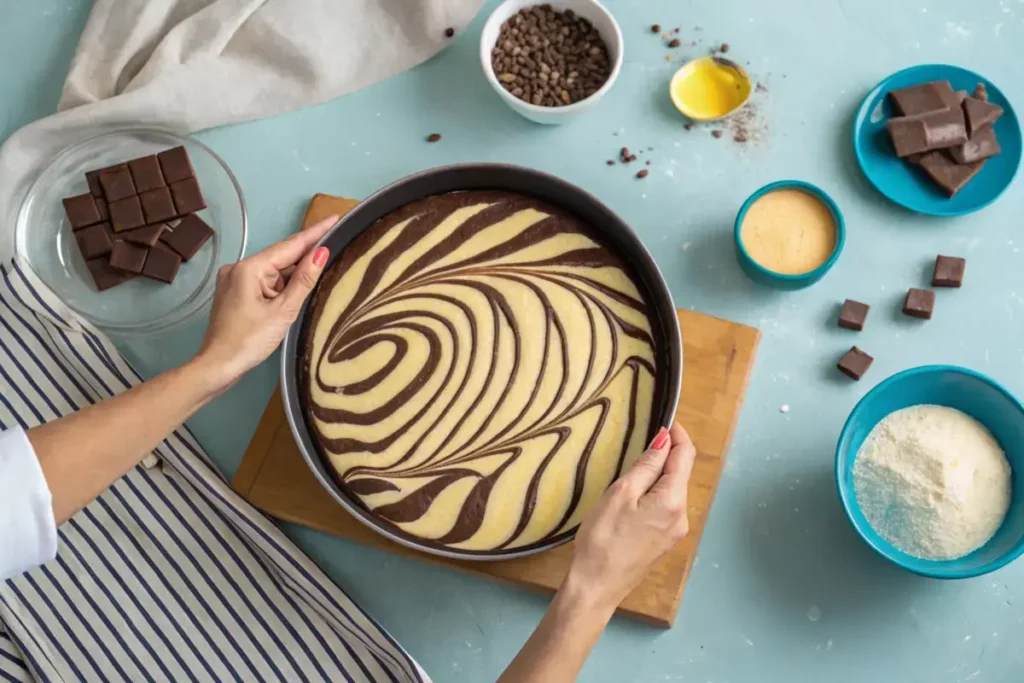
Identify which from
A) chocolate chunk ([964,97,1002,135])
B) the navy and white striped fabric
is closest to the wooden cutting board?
the navy and white striped fabric

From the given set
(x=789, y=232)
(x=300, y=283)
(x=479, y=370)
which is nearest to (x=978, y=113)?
(x=789, y=232)

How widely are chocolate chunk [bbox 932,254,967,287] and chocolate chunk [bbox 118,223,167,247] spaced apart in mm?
1289

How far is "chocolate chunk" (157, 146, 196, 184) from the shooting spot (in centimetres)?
158

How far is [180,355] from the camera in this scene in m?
1.58

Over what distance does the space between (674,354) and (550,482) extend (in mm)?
258

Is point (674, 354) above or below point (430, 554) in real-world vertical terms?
above

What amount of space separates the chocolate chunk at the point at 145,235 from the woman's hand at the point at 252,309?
0.32 metres

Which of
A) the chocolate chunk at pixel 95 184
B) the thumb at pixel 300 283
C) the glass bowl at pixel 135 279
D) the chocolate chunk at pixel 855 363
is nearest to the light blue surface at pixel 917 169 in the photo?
the chocolate chunk at pixel 855 363

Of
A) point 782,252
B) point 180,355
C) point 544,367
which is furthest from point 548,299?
point 180,355

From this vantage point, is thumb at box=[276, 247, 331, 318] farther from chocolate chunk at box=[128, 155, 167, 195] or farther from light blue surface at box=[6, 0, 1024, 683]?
chocolate chunk at box=[128, 155, 167, 195]

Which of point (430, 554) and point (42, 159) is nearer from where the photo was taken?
point (430, 554)

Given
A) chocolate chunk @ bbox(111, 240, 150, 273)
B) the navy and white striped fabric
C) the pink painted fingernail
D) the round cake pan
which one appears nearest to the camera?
the pink painted fingernail

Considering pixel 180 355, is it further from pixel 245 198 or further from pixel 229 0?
pixel 229 0

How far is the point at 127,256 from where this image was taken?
1550 millimetres
